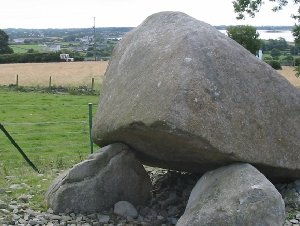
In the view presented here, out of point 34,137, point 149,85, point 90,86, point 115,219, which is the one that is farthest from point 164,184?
point 90,86

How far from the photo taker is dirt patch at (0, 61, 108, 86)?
3784cm

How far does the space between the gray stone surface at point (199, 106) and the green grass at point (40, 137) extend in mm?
2074

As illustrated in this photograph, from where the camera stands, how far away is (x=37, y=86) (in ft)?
116

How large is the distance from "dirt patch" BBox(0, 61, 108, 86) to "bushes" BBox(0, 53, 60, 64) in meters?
7.41

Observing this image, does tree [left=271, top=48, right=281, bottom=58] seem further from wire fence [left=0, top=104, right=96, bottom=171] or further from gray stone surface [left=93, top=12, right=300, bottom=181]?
gray stone surface [left=93, top=12, right=300, bottom=181]

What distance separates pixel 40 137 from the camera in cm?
1869

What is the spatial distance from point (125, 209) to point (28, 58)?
52891mm

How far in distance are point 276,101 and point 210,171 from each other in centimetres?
138

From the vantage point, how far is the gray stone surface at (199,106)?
22.5ft

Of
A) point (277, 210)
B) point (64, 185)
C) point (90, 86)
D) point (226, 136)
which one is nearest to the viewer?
point (277, 210)

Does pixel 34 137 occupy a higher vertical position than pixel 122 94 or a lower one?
lower

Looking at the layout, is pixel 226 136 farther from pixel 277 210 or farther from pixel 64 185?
pixel 64 185

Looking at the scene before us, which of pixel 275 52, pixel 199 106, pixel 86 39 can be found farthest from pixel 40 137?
pixel 86 39

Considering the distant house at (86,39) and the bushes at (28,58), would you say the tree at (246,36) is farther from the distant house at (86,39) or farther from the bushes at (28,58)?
the distant house at (86,39)
